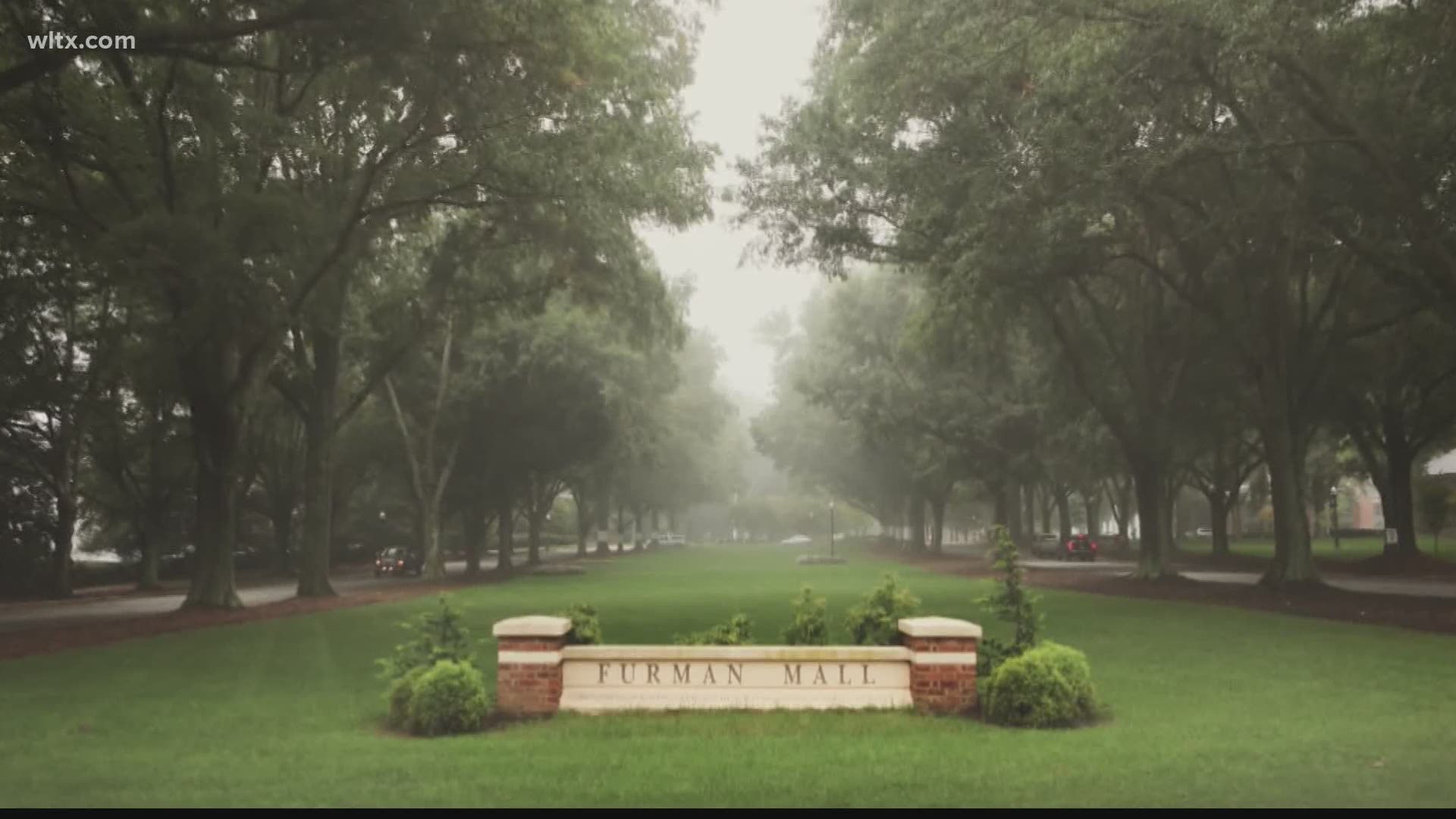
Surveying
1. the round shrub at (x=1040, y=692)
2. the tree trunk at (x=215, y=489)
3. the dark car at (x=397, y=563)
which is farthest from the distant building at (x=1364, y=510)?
the round shrub at (x=1040, y=692)

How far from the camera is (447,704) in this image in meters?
8.36

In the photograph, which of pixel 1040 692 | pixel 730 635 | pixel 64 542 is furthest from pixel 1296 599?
pixel 64 542

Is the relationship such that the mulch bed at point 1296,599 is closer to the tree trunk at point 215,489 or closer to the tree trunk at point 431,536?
the tree trunk at point 431,536

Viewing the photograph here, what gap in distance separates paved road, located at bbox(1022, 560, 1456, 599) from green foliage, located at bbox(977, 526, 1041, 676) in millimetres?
16612

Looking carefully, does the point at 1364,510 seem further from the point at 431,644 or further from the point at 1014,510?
the point at 431,644

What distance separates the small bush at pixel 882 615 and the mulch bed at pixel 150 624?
40.0ft

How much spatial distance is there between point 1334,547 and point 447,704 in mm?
61096

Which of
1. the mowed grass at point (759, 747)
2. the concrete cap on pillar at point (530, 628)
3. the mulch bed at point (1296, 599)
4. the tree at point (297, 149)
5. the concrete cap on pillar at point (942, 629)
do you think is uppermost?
the tree at point (297, 149)

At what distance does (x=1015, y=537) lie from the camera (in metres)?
51.3

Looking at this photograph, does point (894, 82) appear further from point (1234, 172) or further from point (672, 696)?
point (672, 696)

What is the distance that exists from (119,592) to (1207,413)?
36.2 m

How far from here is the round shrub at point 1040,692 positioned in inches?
334
